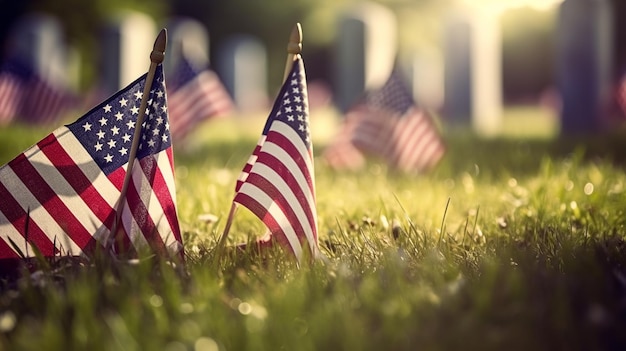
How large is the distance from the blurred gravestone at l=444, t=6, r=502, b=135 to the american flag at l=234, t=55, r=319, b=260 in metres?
7.95

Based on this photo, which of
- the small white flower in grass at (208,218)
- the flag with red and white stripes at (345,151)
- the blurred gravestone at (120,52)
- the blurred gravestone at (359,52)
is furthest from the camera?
the blurred gravestone at (120,52)

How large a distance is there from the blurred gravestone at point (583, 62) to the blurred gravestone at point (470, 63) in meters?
2.16

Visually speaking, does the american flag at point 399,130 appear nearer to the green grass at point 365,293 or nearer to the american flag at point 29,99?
the green grass at point 365,293

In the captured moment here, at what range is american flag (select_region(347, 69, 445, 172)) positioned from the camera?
5895 mm

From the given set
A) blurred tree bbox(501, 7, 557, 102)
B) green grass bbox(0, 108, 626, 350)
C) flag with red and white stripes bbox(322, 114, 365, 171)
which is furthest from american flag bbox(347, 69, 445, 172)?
blurred tree bbox(501, 7, 557, 102)

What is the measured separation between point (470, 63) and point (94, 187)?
8614 mm

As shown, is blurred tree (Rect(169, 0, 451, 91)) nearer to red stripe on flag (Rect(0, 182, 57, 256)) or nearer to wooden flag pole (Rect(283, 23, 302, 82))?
wooden flag pole (Rect(283, 23, 302, 82))

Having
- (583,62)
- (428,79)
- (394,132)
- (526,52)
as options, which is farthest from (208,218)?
(526,52)

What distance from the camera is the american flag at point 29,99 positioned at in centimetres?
1048

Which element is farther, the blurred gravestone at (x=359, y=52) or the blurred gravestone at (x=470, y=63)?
the blurred gravestone at (x=470, y=63)

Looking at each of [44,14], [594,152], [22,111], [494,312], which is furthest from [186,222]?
Answer: [44,14]

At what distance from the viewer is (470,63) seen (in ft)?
35.2

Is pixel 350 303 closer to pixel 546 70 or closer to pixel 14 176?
pixel 14 176

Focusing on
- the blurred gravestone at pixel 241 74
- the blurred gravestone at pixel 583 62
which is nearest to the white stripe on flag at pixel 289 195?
the blurred gravestone at pixel 583 62
